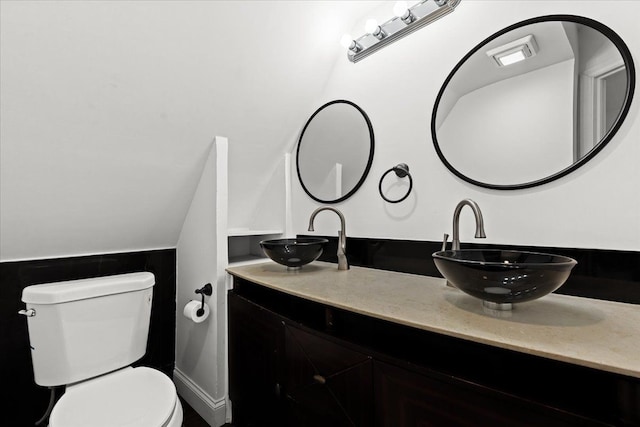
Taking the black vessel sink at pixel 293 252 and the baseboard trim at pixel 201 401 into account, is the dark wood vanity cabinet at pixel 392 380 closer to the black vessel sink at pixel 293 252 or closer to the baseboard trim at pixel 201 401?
the black vessel sink at pixel 293 252

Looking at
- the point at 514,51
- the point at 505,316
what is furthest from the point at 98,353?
the point at 514,51

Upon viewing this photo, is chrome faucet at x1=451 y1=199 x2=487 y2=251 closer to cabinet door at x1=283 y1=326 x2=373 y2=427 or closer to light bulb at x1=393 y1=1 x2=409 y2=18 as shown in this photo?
cabinet door at x1=283 y1=326 x2=373 y2=427

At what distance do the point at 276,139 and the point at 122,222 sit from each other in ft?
3.54

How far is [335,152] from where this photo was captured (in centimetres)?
177

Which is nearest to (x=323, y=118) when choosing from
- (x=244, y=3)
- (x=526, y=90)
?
(x=244, y=3)

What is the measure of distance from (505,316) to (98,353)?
1.79m

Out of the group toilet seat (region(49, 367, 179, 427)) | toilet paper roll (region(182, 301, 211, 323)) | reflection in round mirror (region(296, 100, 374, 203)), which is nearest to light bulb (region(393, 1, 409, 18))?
reflection in round mirror (region(296, 100, 374, 203))

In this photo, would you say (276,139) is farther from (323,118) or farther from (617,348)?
(617,348)

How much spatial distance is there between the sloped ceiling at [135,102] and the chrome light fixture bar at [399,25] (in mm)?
254

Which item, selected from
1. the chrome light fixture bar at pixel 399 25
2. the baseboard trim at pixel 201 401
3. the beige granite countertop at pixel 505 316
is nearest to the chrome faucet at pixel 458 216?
the beige granite countertop at pixel 505 316

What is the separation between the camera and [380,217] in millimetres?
1515

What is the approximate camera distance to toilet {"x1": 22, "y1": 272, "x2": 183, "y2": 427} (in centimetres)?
108

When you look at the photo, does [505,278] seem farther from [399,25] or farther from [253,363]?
[399,25]

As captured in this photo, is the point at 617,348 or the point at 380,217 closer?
the point at 617,348
